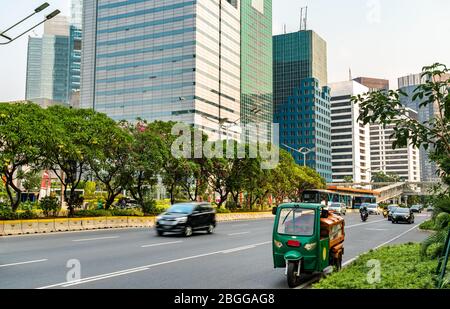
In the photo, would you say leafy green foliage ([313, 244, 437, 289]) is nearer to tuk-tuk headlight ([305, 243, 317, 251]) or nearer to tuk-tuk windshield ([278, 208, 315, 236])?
tuk-tuk headlight ([305, 243, 317, 251])

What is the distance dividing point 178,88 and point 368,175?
8835 cm

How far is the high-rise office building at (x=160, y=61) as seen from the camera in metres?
103

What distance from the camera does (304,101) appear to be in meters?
126

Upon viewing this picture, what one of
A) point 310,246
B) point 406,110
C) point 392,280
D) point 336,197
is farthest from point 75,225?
point 336,197

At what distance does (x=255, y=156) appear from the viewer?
49.0 meters

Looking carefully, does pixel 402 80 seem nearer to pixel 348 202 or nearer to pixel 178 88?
pixel 348 202

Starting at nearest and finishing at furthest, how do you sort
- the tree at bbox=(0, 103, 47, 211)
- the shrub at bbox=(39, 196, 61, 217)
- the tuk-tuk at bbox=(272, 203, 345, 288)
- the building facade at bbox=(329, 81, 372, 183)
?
1. the tuk-tuk at bbox=(272, 203, 345, 288)
2. the tree at bbox=(0, 103, 47, 211)
3. the shrub at bbox=(39, 196, 61, 217)
4. the building facade at bbox=(329, 81, 372, 183)

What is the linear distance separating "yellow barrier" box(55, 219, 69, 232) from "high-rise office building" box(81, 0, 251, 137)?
250 feet

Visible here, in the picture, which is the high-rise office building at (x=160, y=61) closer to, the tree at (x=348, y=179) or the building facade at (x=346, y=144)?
the building facade at (x=346, y=144)

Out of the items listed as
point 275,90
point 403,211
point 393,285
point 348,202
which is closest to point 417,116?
point 393,285

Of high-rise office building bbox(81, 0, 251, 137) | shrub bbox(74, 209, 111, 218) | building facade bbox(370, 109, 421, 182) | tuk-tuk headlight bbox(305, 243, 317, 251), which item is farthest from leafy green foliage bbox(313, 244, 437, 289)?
building facade bbox(370, 109, 421, 182)

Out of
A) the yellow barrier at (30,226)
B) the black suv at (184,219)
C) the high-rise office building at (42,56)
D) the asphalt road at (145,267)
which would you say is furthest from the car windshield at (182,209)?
the high-rise office building at (42,56)

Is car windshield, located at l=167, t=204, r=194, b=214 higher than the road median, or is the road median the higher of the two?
car windshield, located at l=167, t=204, r=194, b=214

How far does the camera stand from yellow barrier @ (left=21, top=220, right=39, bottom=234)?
22761 millimetres
